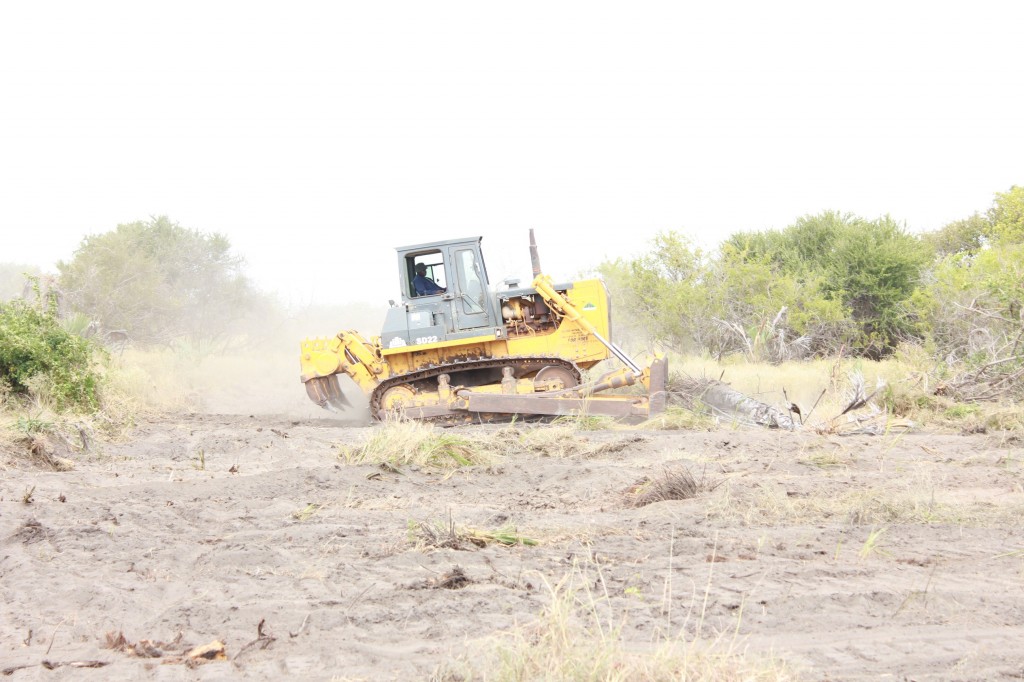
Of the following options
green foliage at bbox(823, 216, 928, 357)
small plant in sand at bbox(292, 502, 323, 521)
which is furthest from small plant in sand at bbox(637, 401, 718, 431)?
green foliage at bbox(823, 216, 928, 357)

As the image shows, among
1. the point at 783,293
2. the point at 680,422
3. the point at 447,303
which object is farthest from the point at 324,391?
the point at 783,293

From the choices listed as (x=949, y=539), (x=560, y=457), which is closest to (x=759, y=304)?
(x=560, y=457)

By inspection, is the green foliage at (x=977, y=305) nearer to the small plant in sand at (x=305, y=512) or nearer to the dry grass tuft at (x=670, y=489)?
the dry grass tuft at (x=670, y=489)

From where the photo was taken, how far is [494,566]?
4.61 metres

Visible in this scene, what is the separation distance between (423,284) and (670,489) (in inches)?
316

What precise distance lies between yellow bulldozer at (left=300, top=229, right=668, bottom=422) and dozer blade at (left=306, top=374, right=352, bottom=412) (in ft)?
0.05

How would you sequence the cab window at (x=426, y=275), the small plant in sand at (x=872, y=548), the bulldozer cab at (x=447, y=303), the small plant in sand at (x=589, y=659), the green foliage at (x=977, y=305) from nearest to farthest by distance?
the small plant in sand at (x=589, y=659)
the small plant in sand at (x=872, y=548)
the bulldozer cab at (x=447, y=303)
the cab window at (x=426, y=275)
the green foliage at (x=977, y=305)

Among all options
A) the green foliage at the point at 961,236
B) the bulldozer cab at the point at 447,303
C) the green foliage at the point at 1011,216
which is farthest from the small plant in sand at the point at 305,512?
the green foliage at the point at 961,236

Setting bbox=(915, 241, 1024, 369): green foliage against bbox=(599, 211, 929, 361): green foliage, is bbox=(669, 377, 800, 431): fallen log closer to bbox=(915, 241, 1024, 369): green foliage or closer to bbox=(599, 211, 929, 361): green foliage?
bbox=(915, 241, 1024, 369): green foliage

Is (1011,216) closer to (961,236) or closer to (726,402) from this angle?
(961,236)

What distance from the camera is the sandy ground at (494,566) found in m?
3.49

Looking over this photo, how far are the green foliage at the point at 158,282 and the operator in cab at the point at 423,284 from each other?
486 inches

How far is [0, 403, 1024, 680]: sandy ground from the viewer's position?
3488mm

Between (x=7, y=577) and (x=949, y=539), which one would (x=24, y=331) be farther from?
(x=949, y=539)
